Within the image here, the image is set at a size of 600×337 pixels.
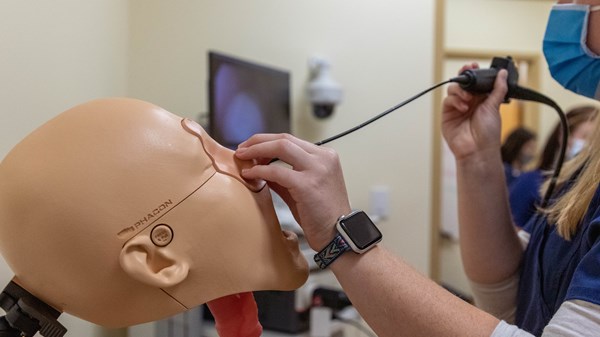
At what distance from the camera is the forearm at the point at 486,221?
0.90 m

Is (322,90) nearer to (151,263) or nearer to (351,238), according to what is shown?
(351,238)

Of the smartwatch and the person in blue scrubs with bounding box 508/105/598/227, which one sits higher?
the smartwatch

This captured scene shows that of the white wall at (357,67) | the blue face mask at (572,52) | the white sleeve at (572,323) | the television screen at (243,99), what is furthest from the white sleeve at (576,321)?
the white wall at (357,67)

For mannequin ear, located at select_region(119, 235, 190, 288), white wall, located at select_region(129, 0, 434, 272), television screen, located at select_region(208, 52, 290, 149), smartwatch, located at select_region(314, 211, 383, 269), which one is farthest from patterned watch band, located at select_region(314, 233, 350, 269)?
white wall, located at select_region(129, 0, 434, 272)

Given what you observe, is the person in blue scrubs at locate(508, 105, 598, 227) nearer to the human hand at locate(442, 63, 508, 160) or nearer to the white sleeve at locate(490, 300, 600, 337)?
the human hand at locate(442, 63, 508, 160)

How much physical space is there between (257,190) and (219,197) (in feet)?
0.18

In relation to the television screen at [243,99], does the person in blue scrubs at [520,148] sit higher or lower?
lower

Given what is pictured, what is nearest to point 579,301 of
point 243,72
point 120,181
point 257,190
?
point 257,190

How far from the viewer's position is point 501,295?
3.00ft

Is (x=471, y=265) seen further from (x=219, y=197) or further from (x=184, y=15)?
(x=184, y=15)

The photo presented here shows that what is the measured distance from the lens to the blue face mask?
0.81 m

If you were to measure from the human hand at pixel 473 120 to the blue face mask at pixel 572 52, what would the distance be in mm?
99

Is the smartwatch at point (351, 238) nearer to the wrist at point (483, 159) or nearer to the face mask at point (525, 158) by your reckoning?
the wrist at point (483, 159)

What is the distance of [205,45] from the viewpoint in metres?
1.85
